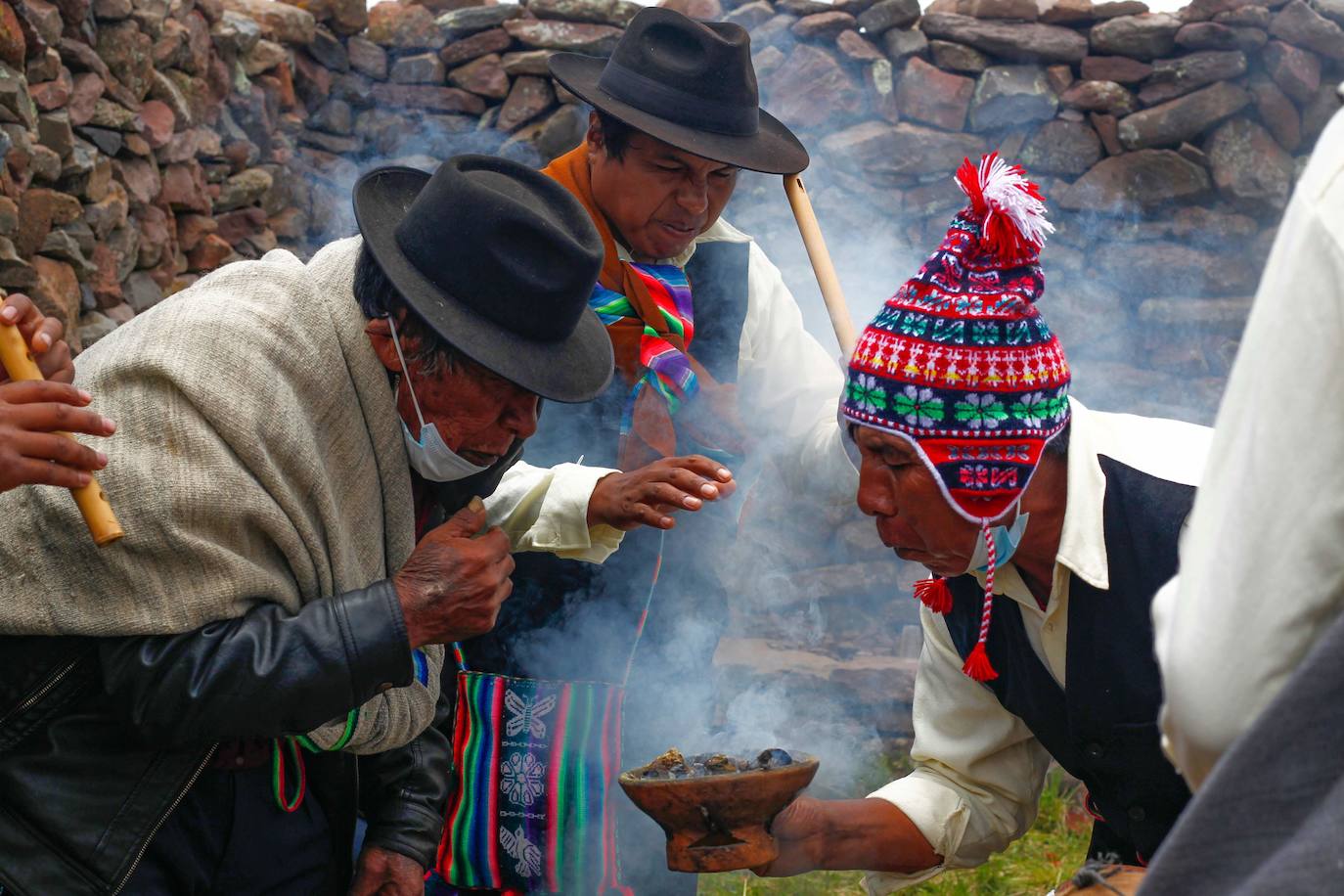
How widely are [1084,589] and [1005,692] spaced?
39cm

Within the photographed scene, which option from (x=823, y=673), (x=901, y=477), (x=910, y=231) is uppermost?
(x=901, y=477)

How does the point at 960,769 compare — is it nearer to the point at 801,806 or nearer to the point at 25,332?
Answer: the point at 801,806

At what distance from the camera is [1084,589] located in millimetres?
2684

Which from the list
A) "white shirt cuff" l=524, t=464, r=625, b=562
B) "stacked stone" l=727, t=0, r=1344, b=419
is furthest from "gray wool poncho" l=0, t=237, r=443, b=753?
"stacked stone" l=727, t=0, r=1344, b=419

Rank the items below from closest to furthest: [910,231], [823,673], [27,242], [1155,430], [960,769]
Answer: [1155,430] → [960,769] → [27,242] → [823,673] → [910,231]

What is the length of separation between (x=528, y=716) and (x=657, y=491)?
0.83 m

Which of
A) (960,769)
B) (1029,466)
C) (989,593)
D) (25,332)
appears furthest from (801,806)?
(25,332)

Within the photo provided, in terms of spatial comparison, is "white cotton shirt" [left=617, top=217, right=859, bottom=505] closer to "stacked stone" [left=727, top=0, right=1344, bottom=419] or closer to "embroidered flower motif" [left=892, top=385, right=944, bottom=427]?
"embroidered flower motif" [left=892, top=385, right=944, bottom=427]

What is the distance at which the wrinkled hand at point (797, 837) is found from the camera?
292 cm

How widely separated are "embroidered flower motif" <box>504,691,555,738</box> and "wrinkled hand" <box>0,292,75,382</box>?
1.53 metres

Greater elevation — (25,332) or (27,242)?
(25,332)

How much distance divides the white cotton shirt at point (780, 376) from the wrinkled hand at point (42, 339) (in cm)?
201

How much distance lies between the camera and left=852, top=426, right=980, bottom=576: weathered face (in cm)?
265

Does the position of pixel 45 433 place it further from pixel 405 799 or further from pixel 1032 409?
pixel 1032 409
